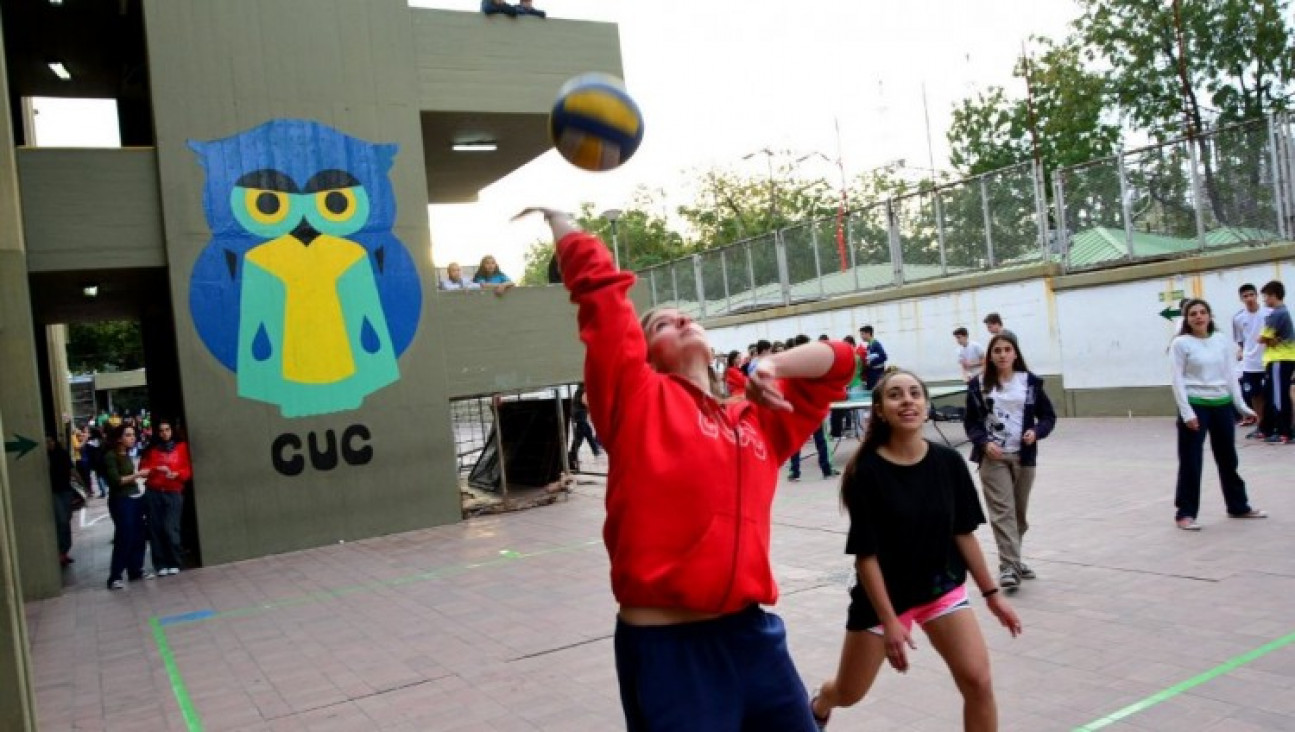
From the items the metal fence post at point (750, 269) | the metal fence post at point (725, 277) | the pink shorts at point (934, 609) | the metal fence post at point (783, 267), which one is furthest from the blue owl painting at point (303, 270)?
the metal fence post at point (725, 277)

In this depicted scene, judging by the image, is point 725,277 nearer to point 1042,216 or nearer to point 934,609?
point 1042,216

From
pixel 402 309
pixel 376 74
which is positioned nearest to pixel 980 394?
pixel 402 309

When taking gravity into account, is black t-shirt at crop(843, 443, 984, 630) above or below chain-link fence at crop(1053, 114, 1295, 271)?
below

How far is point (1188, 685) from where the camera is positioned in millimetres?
4750

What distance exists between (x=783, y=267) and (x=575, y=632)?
20.4 meters

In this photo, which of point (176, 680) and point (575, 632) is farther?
point (575, 632)

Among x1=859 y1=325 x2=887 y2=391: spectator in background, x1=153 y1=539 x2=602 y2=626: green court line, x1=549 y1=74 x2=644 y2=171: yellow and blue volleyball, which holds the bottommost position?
x1=153 y1=539 x2=602 y2=626: green court line

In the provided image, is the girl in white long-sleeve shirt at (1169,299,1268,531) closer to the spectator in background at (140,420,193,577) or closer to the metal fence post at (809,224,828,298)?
the spectator in background at (140,420,193,577)

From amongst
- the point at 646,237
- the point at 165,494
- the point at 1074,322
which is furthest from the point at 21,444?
the point at 646,237

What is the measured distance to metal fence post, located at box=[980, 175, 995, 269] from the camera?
19.6 metres

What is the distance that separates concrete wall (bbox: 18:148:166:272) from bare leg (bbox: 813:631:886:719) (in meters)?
10.2

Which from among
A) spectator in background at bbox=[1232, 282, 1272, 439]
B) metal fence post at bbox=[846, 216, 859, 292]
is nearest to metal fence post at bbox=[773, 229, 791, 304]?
metal fence post at bbox=[846, 216, 859, 292]

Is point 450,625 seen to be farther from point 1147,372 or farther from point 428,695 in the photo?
point 1147,372

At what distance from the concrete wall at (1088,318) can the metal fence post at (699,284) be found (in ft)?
30.6
